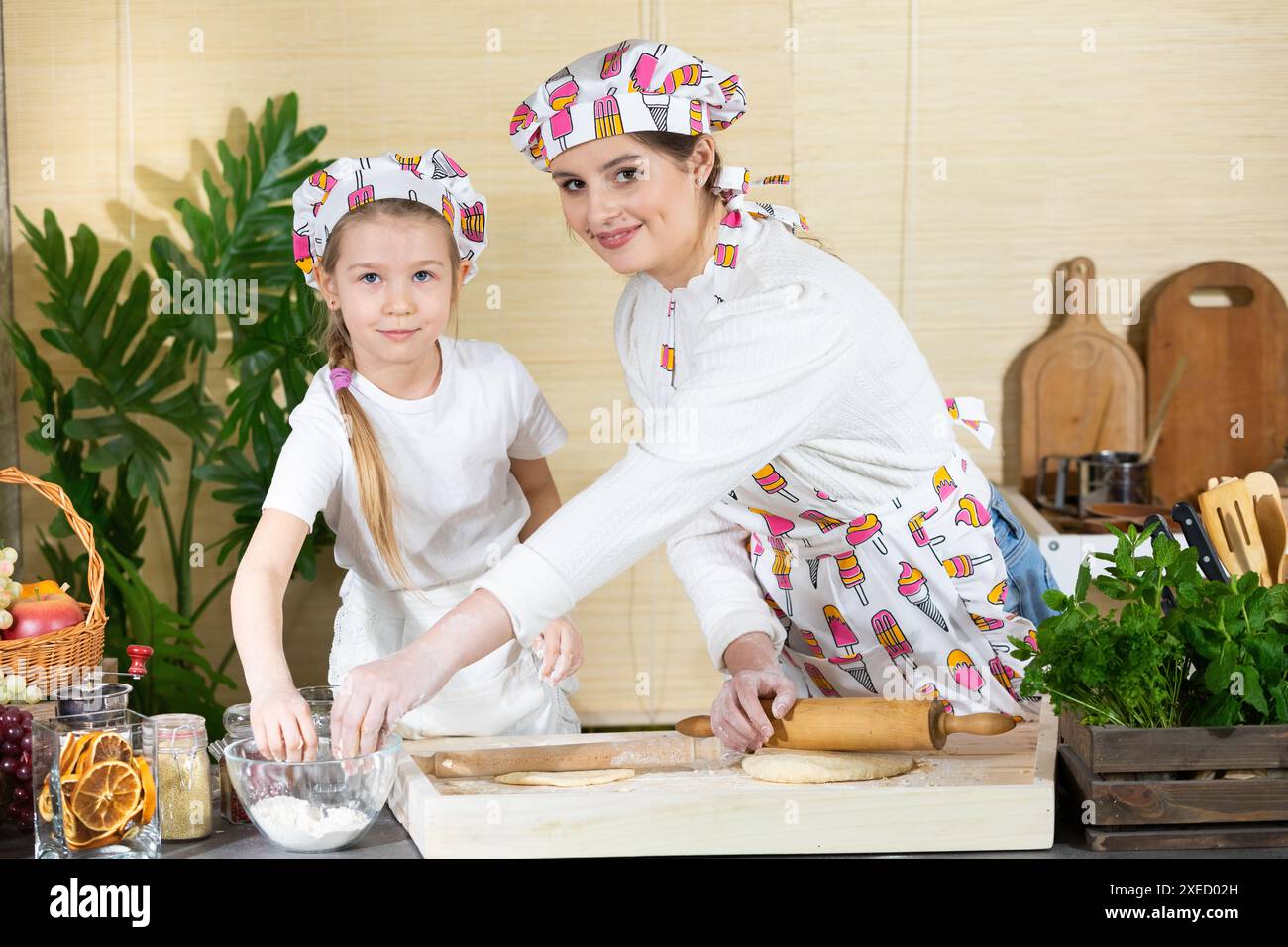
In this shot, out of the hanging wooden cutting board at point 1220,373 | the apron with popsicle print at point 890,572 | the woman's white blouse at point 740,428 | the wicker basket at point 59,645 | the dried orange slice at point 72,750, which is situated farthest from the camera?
the hanging wooden cutting board at point 1220,373

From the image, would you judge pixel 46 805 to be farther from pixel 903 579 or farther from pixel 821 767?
pixel 903 579

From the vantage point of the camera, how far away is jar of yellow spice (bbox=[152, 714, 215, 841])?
1.09 meters

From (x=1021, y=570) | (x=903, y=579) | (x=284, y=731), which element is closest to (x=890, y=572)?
(x=903, y=579)

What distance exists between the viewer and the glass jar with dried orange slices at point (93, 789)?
1.02m

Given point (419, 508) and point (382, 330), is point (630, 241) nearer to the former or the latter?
point (382, 330)

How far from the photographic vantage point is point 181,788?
42.8 inches

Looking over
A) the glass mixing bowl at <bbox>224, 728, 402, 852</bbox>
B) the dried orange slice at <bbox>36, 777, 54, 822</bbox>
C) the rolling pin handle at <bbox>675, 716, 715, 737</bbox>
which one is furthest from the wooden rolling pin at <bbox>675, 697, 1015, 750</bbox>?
the dried orange slice at <bbox>36, 777, 54, 822</bbox>

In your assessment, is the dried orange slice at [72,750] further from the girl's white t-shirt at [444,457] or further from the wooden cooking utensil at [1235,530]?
the wooden cooking utensil at [1235,530]

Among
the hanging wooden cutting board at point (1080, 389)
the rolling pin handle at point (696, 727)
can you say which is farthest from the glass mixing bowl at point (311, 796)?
the hanging wooden cutting board at point (1080, 389)

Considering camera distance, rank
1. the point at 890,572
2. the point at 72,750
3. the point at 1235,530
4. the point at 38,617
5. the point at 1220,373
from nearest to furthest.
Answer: the point at 72,750, the point at 1235,530, the point at 890,572, the point at 38,617, the point at 1220,373

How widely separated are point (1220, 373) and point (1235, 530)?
1986mm

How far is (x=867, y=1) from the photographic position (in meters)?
3.18

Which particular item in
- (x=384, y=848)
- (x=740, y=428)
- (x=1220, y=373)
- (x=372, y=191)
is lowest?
(x=384, y=848)

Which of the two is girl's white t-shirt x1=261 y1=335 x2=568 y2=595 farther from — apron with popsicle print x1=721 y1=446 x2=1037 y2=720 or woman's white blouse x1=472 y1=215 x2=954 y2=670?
apron with popsicle print x1=721 y1=446 x2=1037 y2=720
